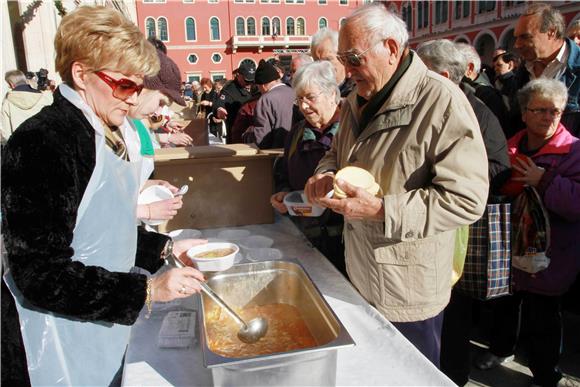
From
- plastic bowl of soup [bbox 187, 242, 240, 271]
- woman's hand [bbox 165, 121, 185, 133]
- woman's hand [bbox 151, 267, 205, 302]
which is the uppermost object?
woman's hand [bbox 151, 267, 205, 302]

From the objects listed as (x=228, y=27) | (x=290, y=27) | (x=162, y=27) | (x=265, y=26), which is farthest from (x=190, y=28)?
(x=290, y=27)

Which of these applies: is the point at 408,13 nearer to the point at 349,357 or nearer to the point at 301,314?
the point at 301,314

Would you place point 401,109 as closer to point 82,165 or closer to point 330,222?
point 330,222

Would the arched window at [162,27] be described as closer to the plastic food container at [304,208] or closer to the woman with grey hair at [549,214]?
the woman with grey hair at [549,214]

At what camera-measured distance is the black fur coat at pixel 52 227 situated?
0.84 metres

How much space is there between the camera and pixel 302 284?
1267 mm

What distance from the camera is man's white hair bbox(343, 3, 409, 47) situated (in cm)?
128

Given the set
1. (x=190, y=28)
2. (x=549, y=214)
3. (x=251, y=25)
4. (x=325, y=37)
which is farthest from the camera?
(x=251, y=25)

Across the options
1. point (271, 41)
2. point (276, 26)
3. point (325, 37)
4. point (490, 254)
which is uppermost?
point (276, 26)

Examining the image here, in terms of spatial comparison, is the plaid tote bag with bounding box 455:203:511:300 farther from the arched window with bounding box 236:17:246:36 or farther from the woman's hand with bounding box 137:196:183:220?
the arched window with bounding box 236:17:246:36

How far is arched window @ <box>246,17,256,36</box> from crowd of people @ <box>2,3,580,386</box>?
33.1 metres

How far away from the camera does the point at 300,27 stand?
33.2m

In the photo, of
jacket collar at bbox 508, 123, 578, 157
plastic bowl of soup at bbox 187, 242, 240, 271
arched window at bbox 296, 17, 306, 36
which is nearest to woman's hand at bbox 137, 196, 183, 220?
plastic bowl of soup at bbox 187, 242, 240, 271

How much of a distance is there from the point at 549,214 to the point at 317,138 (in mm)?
1157
